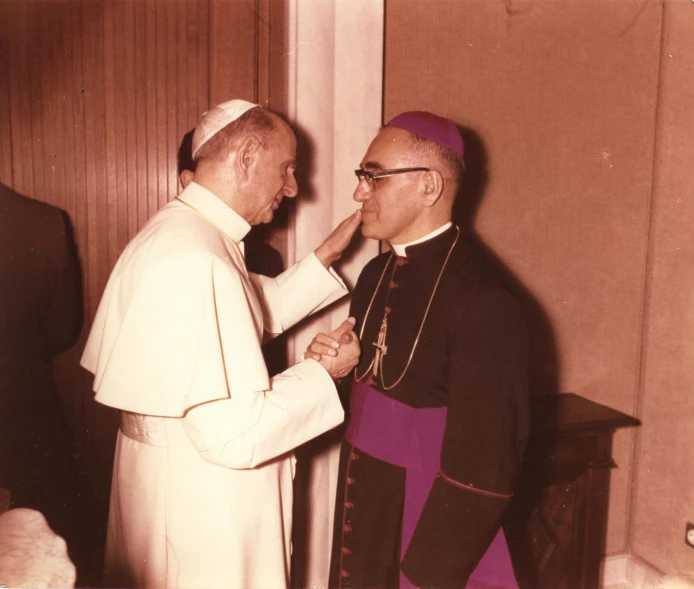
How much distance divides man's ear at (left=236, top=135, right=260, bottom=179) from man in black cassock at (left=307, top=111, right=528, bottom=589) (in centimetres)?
36

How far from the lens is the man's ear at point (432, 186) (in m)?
2.07

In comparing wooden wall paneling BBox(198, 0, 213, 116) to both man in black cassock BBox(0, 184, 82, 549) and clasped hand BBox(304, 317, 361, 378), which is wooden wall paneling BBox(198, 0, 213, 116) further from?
clasped hand BBox(304, 317, 361, 378)

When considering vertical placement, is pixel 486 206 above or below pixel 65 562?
above

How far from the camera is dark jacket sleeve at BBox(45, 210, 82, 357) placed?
269 cm

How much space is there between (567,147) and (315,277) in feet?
5.23

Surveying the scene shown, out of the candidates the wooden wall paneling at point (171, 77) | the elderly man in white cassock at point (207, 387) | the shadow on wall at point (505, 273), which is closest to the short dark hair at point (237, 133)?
the elderly man in white cassock at point (207, 387)

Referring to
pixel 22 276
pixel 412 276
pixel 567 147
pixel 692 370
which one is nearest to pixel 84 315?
pixel 22 276

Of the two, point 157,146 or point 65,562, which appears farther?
point 157,146

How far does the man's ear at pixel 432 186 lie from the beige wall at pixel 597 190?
3.11 ft

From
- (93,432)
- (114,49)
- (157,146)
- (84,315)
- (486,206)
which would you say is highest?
(114,49)

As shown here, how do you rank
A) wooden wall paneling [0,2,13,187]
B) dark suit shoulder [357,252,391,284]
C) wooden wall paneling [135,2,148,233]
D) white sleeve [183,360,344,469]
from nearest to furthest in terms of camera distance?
white sleeve [183,360,344,469], dark suit shoulder [357,252,391,284], wooden wall paneling [0,2,13,187], wooden wall paneling [135,2,148,233]

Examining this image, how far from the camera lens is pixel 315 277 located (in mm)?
2584

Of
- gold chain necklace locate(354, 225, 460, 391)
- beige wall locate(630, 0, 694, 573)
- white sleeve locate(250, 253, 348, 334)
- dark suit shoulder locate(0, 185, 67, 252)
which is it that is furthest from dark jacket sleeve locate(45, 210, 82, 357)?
A: beige wall locate(630, 0, 694, 573)

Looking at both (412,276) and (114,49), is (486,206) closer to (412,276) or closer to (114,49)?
(412,276)
